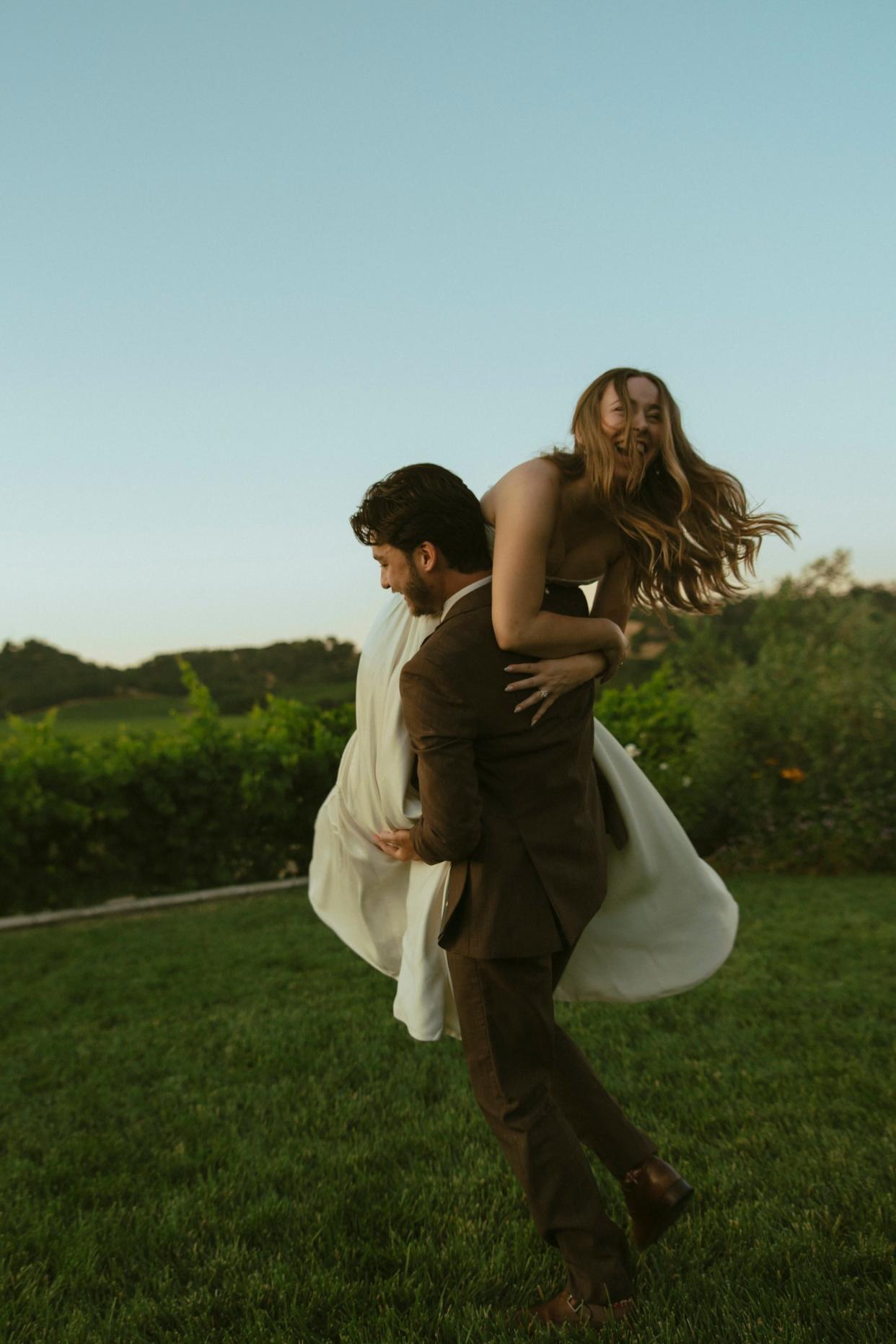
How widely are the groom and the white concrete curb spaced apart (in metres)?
6.33

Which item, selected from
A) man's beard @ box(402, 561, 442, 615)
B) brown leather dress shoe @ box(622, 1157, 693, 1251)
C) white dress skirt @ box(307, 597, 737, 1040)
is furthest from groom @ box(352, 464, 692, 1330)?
brown leather dress shoe @ box(622, 1157, 693, 1251)

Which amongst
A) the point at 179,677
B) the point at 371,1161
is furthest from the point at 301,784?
the point at 371,1161

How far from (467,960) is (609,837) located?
0.62 meters

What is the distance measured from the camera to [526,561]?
2.02 meters

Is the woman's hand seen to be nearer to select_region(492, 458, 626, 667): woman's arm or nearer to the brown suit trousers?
select_region(492, 458, 626, 667): woman's arm

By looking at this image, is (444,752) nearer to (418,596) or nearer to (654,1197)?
(418,596)

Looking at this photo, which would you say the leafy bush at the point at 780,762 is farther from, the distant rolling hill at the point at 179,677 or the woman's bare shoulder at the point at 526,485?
the woman's bare shoulder at the point at 526,485

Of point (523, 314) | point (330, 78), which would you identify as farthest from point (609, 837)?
point (330, 78)

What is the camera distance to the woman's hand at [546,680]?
212 centimetres

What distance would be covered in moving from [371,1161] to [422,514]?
2320 millimetres

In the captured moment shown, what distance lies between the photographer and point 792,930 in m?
6.76

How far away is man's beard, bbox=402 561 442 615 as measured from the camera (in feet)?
7.13

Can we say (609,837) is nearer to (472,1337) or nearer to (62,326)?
(472,1337)

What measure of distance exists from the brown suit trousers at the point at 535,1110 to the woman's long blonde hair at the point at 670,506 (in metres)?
1.00
